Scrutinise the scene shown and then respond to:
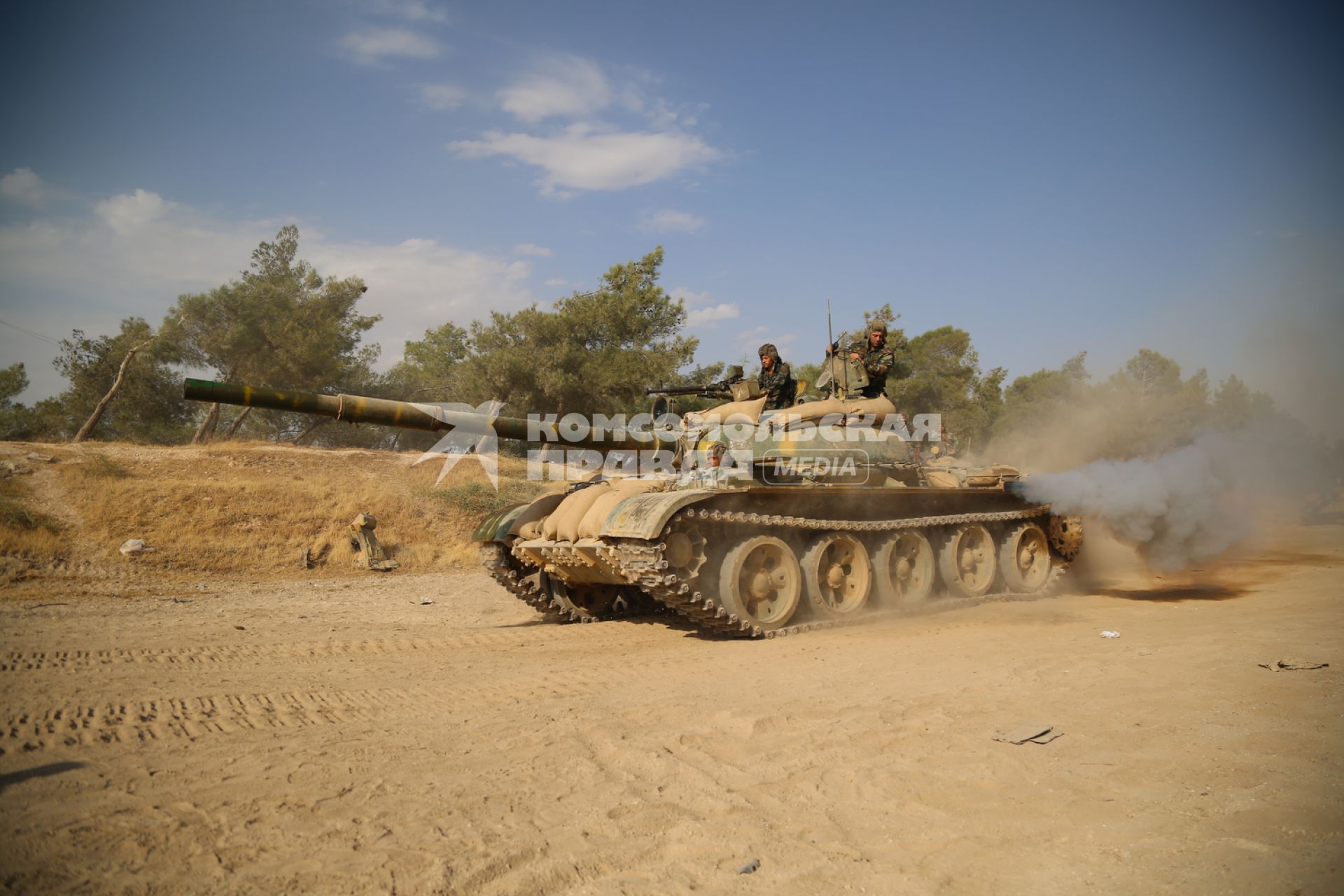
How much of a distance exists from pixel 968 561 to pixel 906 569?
142 cm

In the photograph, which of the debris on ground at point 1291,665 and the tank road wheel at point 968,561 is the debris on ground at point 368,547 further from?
the debris on ground at point 1291,665

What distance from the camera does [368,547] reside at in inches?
625

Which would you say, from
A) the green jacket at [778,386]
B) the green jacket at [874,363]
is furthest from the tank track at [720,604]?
the green jacket at [778,386]

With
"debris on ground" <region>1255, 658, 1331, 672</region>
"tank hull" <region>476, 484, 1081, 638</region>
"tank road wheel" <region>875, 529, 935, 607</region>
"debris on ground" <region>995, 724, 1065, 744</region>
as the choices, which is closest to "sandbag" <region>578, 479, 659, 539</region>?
"tank hull" <region>476, 484, 1081, 638</region>

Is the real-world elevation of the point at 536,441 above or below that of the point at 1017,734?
above

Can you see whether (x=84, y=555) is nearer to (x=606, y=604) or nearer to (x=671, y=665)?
(x=606, y=604)

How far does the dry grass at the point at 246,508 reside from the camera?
47.2 feet

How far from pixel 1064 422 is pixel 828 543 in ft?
67.5

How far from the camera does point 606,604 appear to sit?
1093cm

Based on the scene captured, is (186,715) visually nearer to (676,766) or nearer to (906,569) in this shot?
(676,766)

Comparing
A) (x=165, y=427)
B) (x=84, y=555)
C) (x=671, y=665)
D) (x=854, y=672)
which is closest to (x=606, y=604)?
(x=671, y=665)

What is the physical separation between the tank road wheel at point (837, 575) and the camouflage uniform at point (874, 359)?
2.21 m

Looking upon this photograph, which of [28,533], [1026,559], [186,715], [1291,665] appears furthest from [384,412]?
[28,533]

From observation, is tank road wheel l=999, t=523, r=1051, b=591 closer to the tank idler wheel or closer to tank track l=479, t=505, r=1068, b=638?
tank track l=479, t=505, r=1068, b=638
